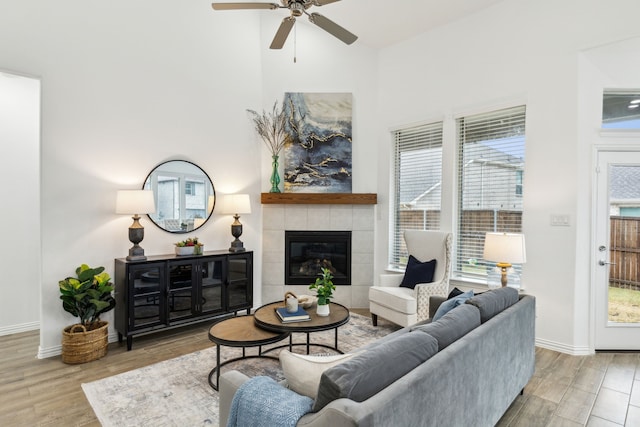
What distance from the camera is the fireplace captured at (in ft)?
16.8

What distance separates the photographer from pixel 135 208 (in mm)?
3592

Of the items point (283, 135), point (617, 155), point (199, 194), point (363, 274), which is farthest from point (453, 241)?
point (199, 194)

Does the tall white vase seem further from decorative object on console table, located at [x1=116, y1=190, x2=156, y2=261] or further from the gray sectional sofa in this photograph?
decorative object on console table, located at [x1=116, y1=190, x2=156, y2=261]

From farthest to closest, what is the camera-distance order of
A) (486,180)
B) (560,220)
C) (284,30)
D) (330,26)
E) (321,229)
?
(321,229) → (486,180) → (560,220) → (284,30) → (330,26)

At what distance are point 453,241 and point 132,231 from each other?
380 centimetres

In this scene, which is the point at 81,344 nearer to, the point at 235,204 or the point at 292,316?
the point at 292,316

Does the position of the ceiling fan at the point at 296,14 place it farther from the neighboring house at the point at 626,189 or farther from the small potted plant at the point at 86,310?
the neighboring house at the point at 626,189

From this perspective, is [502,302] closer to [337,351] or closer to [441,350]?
Result: [441,350]

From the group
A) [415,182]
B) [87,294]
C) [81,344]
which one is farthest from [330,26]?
[81,344]

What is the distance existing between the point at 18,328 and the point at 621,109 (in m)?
6.99

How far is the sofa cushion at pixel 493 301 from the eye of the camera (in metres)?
2.24

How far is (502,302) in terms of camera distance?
A: 2438mm

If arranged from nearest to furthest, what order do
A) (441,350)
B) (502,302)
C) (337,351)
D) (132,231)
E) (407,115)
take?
(441,350), (502,302), (337,351), (132,231), (407,115)

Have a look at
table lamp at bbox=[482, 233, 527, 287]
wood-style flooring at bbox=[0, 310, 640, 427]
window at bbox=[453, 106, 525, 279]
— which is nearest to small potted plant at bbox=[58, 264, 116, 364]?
wood-style flooring at bbox=[0, 310, 640, 427]
